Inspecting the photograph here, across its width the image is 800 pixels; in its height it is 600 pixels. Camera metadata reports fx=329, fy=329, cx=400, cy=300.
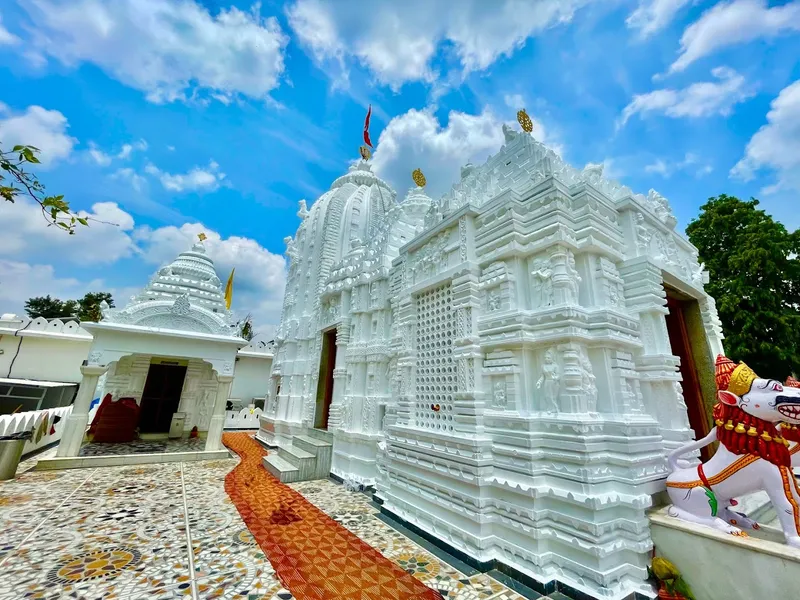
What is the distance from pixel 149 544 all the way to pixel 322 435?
5.45m

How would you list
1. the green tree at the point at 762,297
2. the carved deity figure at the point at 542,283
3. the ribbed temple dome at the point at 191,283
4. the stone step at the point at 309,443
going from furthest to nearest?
the ribbed temple dome at the point at 191,283 < the green tree at the point at 762,297 < the stone step at the point at 309,443 < the carved deity figure at the point at 542,283

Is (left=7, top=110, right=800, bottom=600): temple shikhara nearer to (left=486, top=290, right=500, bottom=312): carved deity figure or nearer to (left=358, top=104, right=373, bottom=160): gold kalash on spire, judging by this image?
(left=486, top=290, right=500, bottom=312): carved deity figure

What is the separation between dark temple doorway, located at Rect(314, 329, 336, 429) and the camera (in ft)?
35.4

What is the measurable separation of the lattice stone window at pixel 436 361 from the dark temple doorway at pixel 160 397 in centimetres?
1143

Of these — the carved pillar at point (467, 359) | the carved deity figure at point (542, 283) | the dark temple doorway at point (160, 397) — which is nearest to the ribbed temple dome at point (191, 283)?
the dark temple doorway at point (160, 397)

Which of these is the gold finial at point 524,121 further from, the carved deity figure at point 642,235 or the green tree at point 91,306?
the green tree at point 91,306

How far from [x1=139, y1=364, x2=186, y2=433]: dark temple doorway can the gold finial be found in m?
14.2

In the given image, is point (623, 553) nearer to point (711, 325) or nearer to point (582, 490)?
point (582, 490)

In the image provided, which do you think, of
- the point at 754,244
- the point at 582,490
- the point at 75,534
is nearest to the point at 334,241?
the point at 75,534

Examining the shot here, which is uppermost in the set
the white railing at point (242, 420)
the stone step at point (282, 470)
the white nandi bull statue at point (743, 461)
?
the white nandi bull statue at point (743, 461)

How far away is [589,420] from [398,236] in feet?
22.7

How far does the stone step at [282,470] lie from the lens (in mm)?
7773

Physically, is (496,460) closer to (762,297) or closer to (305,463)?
(305,463)

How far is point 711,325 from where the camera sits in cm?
654
